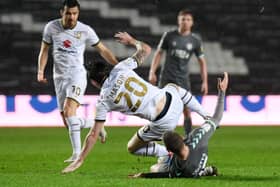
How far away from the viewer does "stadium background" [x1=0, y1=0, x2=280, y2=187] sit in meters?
12.2

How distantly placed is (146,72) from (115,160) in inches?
385

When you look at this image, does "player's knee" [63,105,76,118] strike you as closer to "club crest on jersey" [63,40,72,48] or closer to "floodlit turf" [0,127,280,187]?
"floodlit turf" [0,127,280,187]

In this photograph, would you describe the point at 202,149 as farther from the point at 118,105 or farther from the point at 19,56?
the point at 19,56

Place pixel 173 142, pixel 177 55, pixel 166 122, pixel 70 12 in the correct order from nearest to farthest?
pixel 173 142 < pixel 166 122 < pixel 70 12 < pixel 177 55

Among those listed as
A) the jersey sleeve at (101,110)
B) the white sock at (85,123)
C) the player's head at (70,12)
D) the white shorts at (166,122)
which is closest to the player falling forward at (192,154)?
the white shorts at (166,122)

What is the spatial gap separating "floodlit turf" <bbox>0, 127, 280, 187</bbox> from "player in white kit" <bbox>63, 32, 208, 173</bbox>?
0.46 meters

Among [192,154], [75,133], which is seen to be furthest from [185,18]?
[192,154]

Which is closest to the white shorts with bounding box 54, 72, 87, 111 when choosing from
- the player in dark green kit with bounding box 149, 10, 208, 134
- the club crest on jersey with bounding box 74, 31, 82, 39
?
the club crest on jersey with bounding box 74, 31, 82, 39

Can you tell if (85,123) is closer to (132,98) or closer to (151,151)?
(151,151)

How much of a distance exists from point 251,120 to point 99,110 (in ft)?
33.2

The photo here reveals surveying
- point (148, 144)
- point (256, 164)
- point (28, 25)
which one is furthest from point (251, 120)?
point (148, 144)

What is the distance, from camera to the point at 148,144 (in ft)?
30.5

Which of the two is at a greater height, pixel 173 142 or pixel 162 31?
pixel 173 142

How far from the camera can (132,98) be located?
27.9 feet
